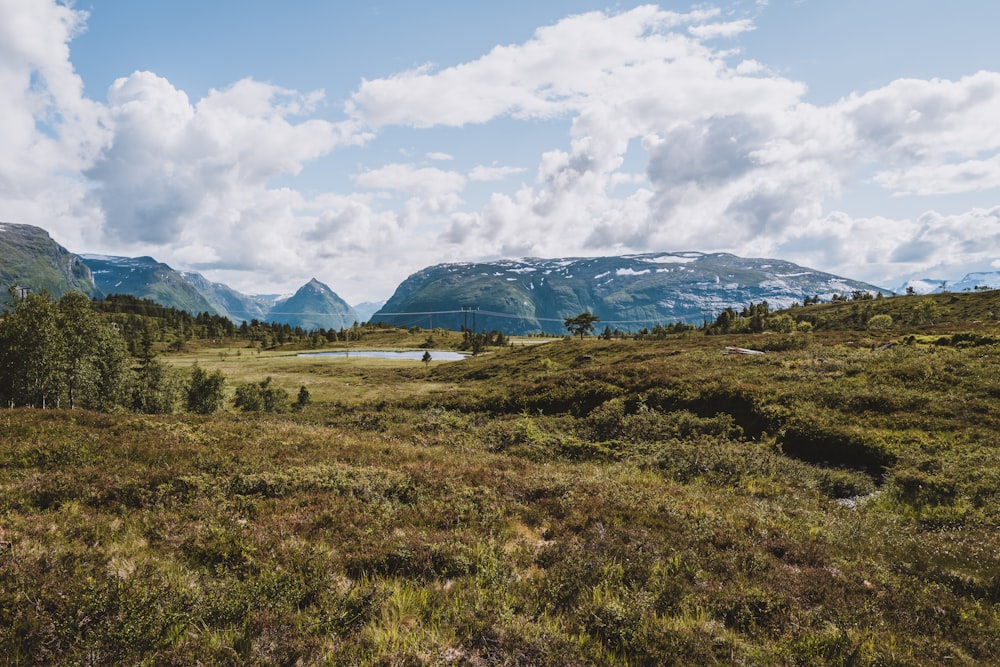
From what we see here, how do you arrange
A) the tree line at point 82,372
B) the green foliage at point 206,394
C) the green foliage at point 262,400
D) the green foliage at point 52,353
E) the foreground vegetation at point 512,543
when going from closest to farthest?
the foreground vegetation at point 512,543
the green foliage at point 52,353
the tree line at point 82,372
the green foliage at point 262,400
the green foliage at point 206,394

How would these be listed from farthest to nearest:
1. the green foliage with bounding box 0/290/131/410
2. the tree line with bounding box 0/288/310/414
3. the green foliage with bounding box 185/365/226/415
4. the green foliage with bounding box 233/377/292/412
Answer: the green foliage with bounding box 185/365/226/415, the green foliage with bounding box 233/377/292/412, the tree line with bounding box 0/288/310/414, the green foliage with bounding box 0/290/131/410

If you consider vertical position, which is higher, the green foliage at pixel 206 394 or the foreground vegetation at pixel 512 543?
the foreground vegetation at pixel 512 543

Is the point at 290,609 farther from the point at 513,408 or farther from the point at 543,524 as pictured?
the point at 513,408

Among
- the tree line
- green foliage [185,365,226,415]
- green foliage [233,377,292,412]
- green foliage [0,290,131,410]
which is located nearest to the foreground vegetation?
green foliage [0,290,131,410]

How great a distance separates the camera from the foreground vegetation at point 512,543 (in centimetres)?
665

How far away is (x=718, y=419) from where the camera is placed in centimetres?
2405

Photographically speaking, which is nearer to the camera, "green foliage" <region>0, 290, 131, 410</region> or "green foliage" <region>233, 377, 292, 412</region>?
"green foliage" <region>0, 290, 131, 410</region>

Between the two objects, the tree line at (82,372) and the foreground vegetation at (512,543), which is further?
the tree line at (82,372)

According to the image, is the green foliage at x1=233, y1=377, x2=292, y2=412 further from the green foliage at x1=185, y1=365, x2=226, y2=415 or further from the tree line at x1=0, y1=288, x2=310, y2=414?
the green foliage at x1=185, y1=365, x2=226, y2=415

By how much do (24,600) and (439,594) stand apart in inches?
238

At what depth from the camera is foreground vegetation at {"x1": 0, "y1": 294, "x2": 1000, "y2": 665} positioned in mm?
6648

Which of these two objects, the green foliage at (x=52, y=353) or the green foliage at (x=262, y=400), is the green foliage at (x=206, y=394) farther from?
the green foliage at (x=52, y=353)

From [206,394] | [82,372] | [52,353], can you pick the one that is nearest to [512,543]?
[52,353]

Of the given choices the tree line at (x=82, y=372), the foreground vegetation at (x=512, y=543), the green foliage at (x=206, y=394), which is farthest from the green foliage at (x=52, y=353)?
the foreground vegetation at (x=512, y=543)
